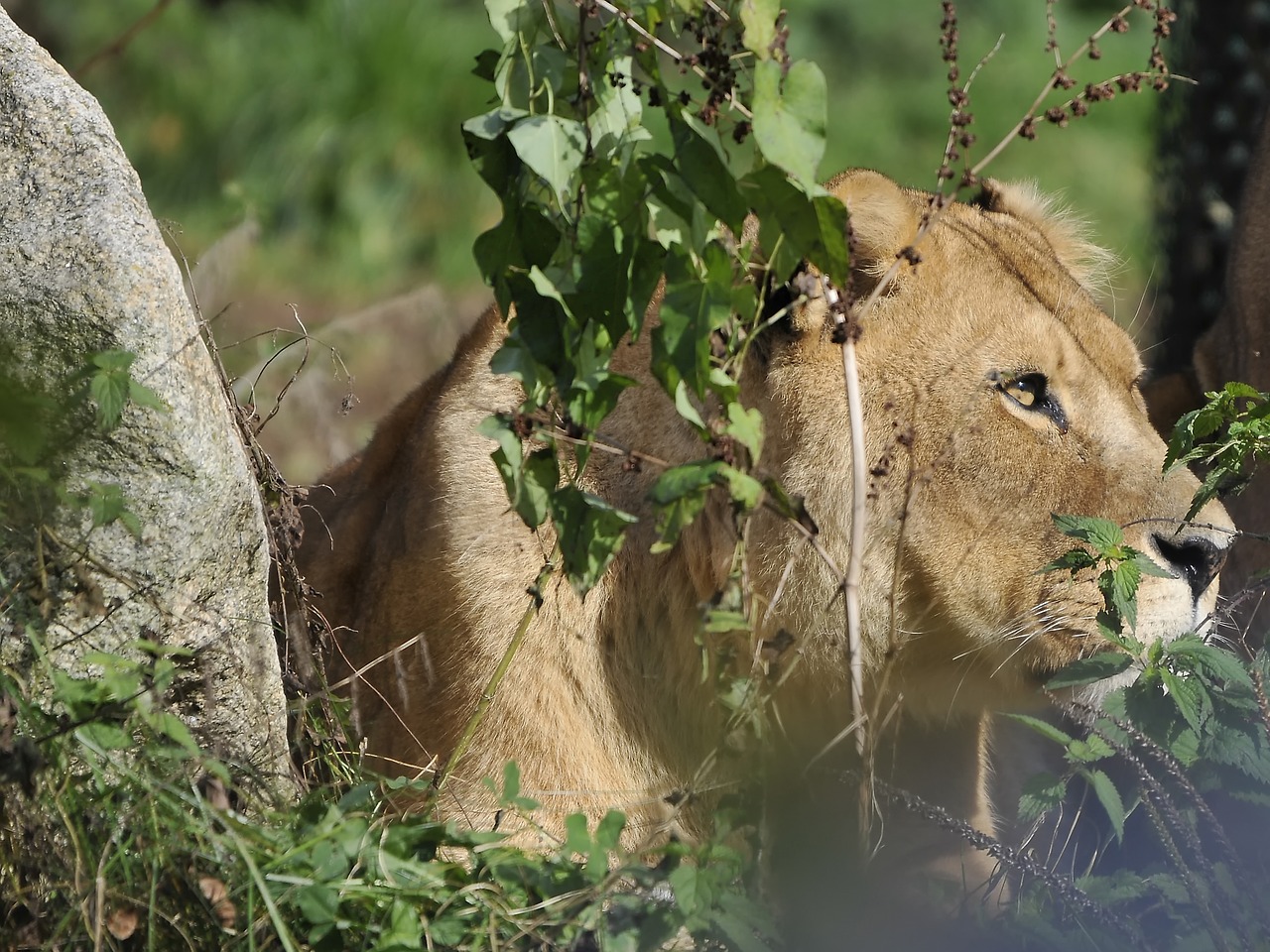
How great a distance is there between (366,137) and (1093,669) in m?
7.01

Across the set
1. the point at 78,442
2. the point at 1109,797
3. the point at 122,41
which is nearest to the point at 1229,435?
the point at 1109,797

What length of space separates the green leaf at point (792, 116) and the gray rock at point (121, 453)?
1.01m

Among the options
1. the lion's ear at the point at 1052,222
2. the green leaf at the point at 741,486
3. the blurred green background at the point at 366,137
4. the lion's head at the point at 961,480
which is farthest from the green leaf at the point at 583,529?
the blurred green background at the point at 366,137

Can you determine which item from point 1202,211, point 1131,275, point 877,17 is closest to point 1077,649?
point 1202,211

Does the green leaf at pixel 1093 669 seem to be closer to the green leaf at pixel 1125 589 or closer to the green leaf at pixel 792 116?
the green leaf at pixel 1125 589

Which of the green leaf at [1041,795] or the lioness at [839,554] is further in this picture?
the lioness at [839,554]

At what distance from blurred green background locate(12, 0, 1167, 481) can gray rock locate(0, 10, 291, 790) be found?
185 inches

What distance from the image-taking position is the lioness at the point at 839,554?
8.44 feet

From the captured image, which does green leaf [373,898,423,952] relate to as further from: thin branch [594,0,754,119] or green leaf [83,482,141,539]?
thin branch [594,0,754,119]

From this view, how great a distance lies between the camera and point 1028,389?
2.67 meters

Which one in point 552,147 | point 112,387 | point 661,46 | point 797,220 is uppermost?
point 661,46

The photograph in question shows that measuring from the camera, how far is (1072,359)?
2693 millimetres

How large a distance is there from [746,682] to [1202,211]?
404cm

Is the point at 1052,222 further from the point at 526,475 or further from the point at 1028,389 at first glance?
the point at 526,475
